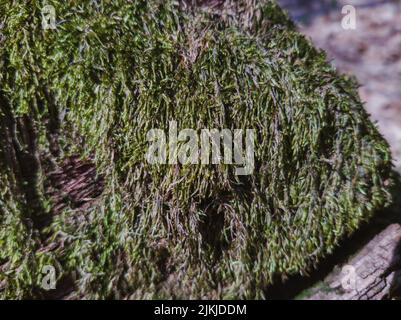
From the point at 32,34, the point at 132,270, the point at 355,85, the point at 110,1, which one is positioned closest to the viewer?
the point at 32,34

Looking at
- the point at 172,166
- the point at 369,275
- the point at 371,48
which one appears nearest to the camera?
the point at 172,166

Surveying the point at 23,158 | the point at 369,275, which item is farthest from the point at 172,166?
the point at 369,275

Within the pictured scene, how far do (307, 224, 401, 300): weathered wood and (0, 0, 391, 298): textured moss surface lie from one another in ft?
0.47

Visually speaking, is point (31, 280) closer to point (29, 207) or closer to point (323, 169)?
point (29, 207)

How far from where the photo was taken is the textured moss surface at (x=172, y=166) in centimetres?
138

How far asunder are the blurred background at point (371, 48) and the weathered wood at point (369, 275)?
0.99 m

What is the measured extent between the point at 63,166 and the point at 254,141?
2.35ft

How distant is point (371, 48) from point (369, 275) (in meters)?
1.90

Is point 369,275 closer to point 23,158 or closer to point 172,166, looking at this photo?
point 172,166

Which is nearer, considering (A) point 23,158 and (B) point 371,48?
(A) point 23,158

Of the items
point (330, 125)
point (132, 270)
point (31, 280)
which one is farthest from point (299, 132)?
point (31, 280)

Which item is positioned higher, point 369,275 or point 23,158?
point 23,158

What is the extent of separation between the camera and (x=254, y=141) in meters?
1.48

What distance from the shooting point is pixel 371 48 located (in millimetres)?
2967
